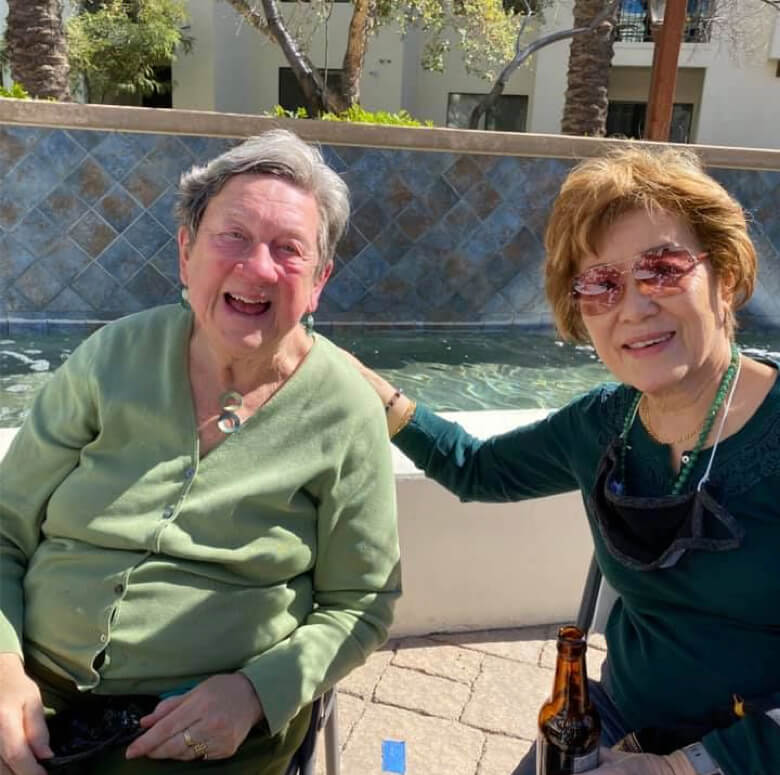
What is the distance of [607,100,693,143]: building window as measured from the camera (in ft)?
80.6

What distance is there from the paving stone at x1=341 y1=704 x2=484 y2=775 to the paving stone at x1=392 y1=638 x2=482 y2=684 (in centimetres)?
22

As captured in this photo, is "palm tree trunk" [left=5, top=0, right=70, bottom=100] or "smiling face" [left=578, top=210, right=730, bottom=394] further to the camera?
"palm tree trunk" [left=5, top=0, right=70, bottom=100]

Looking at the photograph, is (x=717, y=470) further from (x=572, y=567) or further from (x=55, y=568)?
(x=572, y=567)

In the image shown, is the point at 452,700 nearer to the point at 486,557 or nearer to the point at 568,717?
the point at 486,557

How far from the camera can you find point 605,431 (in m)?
1.73

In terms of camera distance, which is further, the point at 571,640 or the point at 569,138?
the point at 569,138

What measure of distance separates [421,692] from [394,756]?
320 millimetres

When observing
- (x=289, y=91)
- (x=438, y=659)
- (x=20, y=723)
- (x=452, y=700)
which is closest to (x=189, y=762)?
(x=20, y=723)

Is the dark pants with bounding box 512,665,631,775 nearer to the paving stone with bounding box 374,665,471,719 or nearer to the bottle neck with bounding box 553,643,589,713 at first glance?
the bottle neck with bounding box 553,643,589,713

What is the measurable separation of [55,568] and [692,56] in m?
24.8

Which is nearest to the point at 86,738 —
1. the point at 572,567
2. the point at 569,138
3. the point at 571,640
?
Answer: the point at 571,640

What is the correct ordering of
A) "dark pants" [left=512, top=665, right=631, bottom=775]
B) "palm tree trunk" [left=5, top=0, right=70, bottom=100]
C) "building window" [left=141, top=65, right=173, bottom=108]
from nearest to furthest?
1. "dark pants" [left=512, top=665, right=631, bottom=775]
2. "palm tree trunk" [left=5, top=0, right=70, bottom=100]
3. "building window" [left=141, top=65, right=173, bottom=108]

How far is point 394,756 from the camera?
2410 mm

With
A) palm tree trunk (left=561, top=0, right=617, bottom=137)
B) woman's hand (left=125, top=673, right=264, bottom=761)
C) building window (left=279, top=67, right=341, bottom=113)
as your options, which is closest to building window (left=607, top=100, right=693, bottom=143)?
building window (left=279, top=67, right=341, bottom=113)
